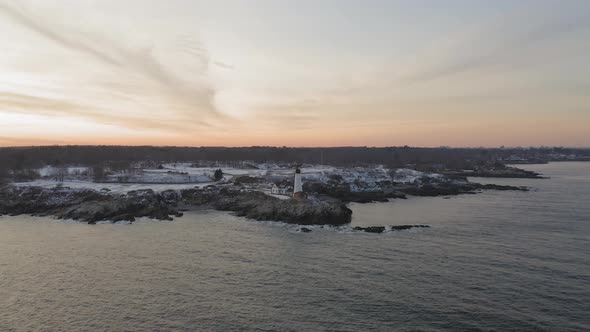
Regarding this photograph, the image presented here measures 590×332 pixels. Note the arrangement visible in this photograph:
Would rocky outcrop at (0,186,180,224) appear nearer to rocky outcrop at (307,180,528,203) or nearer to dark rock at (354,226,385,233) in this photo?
dark rock at (354,226,385,233)

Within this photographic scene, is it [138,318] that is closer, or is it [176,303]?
[138,318]

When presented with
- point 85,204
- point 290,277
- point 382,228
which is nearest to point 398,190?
point 382,228

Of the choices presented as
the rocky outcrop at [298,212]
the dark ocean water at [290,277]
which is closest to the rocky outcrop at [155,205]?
the rocky outcrop at [298,212]

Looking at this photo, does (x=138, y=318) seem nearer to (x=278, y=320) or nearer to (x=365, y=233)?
(x=278, y=320)

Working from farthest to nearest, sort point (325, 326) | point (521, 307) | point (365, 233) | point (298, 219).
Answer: point (298, 219) < point (365, 233) < point (521, 307) < point (325, 326)

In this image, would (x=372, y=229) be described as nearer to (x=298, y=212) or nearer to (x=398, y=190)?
(x=298, y=212)

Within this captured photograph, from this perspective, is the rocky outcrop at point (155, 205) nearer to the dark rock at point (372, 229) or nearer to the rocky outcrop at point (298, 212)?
the rocky outcrop at point (298, 212)

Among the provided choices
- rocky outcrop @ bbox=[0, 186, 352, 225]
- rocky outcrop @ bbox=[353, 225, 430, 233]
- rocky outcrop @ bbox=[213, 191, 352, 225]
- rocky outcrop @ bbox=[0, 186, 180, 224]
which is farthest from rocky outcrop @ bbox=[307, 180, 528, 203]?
rocky outcrop @ bbox=[0, 186, 180, 224]

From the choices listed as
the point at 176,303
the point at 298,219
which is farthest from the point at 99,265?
the point at 298,219
